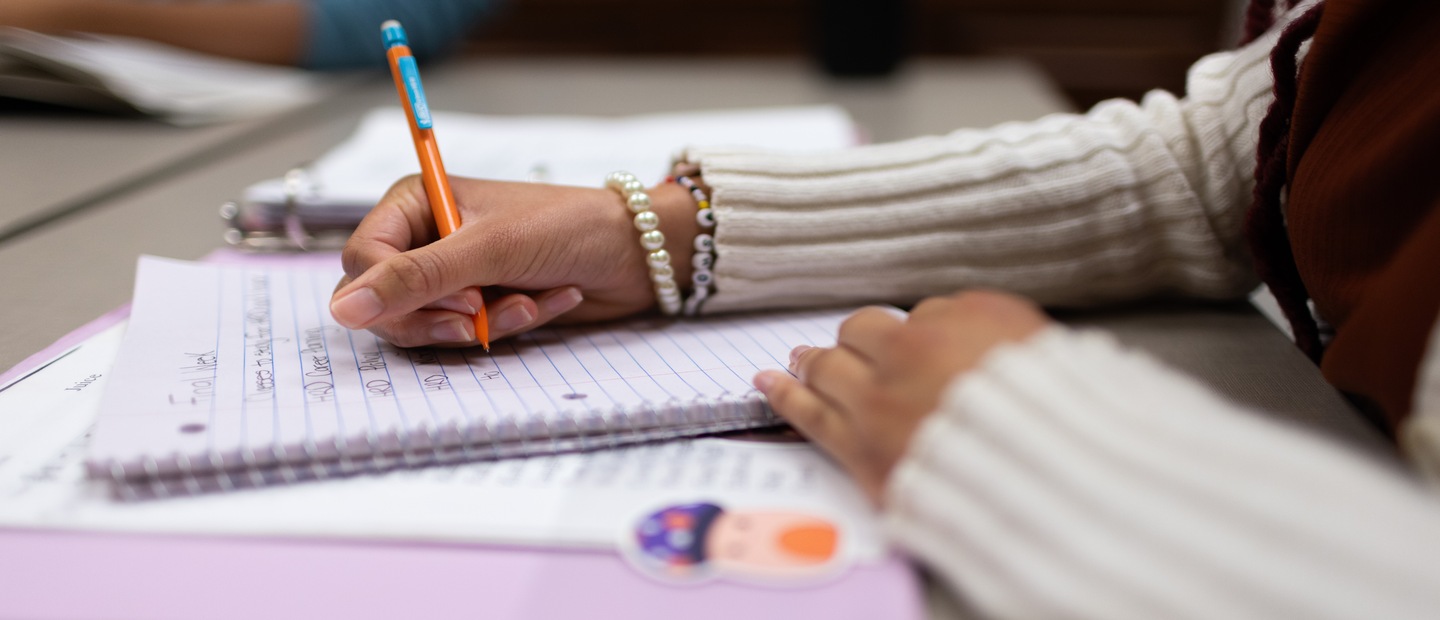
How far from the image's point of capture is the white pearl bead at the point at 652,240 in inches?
21.0

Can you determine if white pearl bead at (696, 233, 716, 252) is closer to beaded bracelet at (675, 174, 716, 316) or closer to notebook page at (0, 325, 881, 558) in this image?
beaded bracelet at (675, 174, 716, 316)

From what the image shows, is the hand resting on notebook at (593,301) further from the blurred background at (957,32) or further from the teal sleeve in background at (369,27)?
the blurred background at (957,32)

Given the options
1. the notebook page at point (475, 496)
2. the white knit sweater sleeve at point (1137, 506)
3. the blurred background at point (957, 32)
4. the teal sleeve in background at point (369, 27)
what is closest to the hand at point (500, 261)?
the notebook page at point (475, 496)

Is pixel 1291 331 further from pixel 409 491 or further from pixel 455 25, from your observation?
pixel 455 25

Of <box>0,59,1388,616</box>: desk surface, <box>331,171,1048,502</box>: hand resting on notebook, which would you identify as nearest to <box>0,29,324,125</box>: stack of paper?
<box>0,59,1388,616</box>: desk surface

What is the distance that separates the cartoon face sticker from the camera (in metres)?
0.33

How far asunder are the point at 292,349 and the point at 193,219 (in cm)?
31

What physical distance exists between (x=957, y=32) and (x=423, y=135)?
4.49 feet

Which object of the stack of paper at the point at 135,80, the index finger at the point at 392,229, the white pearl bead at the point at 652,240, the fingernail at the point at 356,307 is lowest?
the white pearl bead at the point at 652,240

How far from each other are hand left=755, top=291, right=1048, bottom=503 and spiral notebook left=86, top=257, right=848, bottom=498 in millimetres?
31

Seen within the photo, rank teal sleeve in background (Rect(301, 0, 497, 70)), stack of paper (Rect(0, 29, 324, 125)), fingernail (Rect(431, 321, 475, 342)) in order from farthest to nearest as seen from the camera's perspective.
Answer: teal sleeve in background (Rect(301, 0, 497, 70))
stack of paper (Rect(0, 29, 324, 125))
fingernail (Rect(431, 321, 475, 342))

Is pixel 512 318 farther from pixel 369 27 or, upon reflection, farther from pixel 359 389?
Result: pixel 369 27

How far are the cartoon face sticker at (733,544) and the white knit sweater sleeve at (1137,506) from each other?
0.03 metres

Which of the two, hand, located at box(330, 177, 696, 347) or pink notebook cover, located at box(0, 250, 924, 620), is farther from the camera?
→ hand, located at box(330, 177, 696, 347)
